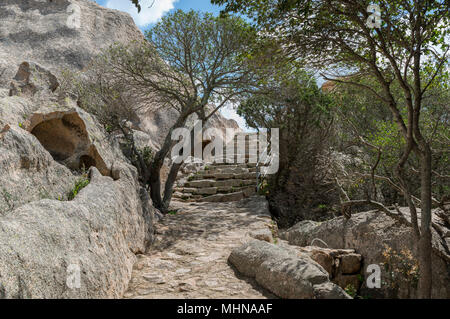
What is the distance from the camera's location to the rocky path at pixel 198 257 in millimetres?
3814

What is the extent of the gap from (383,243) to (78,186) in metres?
4.71

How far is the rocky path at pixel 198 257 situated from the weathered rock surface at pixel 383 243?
5.56 feet

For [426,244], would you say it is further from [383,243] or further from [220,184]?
[220,184]

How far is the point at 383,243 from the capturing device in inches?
194

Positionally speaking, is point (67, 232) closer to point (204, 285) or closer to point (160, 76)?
point (204, 285)

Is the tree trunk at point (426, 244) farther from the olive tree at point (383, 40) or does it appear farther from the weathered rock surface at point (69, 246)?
the weathered rock surface at point (69, 246)

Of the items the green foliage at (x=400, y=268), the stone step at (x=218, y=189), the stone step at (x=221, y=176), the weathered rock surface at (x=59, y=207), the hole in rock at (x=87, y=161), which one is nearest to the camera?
the weathered rock surface at (x=59, y=207)

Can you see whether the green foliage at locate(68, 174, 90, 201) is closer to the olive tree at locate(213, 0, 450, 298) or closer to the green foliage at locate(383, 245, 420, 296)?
the olive tree at locate(213, 0, 450, 298)

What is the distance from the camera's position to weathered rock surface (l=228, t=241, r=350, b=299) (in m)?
3.36

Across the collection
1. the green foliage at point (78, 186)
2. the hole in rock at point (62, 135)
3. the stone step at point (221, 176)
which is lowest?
the stone step at point (221, 176)

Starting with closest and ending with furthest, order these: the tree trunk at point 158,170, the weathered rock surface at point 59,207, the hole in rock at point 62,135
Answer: the weathered rock surface at point 59,207 → the hole in rock at point 62,135 → the tree trunk at point 158,170

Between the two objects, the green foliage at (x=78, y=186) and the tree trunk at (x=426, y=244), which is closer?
the tree trunk at (x=426, y=244)

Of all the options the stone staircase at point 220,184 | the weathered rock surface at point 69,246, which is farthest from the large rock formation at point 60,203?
the stone staircase at point 220,184

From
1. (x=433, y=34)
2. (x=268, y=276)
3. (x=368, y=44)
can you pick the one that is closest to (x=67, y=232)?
(x=268, y=276)
